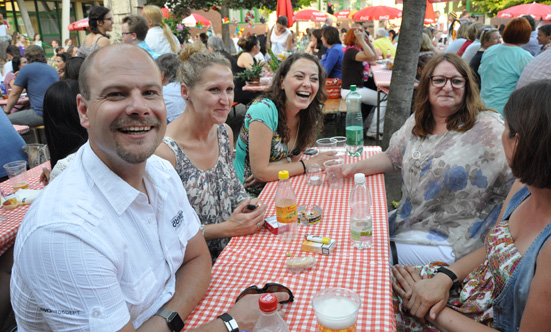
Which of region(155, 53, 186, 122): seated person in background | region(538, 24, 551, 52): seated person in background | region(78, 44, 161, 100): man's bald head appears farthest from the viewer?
region(538, 24, 551, 52): seated person in background

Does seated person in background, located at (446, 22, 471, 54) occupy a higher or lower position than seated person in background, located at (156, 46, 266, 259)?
higher

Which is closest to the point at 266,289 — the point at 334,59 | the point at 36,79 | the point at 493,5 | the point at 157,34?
the point at 36,79

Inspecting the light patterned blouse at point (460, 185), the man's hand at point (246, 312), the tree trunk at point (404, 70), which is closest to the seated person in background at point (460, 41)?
the tree trunk at point (404, 70)

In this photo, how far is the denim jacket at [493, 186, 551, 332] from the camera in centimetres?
154

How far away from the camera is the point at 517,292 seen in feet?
5.32

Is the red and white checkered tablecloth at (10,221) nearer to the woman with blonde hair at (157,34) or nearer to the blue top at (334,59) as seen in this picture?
the woman with blonde hair at (157,34)

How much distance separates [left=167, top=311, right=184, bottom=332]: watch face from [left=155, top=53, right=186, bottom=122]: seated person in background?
351 cm

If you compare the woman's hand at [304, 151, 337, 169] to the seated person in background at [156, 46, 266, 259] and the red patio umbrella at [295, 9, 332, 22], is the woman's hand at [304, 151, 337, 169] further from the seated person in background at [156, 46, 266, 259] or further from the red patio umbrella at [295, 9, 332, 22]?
the red patio umbrella at [295, 9, 332, 22]

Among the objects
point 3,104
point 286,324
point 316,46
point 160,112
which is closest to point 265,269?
point 286,324

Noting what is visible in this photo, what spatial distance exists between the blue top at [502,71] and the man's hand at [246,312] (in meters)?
5.39

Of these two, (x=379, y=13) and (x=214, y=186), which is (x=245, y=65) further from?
(x=379, y=13)

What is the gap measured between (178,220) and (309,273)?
24.6 inches

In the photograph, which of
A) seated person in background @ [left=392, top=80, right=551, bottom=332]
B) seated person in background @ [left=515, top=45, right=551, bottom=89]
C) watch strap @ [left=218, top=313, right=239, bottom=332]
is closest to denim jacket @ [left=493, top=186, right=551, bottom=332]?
seated person in background @ [left=392, top=80, right=551, bottom=332]

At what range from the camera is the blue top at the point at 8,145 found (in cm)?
380
